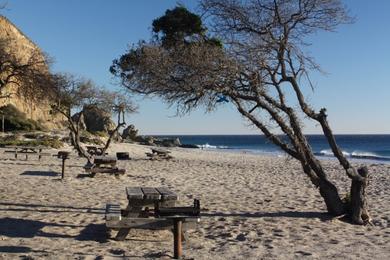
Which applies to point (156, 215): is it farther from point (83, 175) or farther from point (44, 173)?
point (44, 173)

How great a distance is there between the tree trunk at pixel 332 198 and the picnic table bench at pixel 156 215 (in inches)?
121

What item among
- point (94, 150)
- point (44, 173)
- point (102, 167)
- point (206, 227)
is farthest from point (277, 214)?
point (94, 150)

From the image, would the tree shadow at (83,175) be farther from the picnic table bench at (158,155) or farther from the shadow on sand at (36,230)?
the picnic table bench at (158,155)

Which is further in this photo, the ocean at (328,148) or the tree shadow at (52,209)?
the ocean at (328,148)

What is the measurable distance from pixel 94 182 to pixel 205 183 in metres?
3.37

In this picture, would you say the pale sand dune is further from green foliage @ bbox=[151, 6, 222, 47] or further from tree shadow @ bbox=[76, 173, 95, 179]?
green foliage @ bbox=[151, 6, 222, 47]

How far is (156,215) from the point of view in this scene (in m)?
7.29

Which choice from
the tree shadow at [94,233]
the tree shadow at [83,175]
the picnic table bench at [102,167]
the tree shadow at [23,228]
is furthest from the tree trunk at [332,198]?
the tree shadow at [83,175]

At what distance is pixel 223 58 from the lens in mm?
8688

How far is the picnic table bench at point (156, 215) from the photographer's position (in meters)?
6.17

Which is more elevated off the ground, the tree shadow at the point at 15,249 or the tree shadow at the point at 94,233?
the tree shadow at the point at 94,233

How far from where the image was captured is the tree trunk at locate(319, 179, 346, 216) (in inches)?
362

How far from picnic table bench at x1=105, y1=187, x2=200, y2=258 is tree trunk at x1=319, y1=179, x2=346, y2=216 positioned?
10.1ft

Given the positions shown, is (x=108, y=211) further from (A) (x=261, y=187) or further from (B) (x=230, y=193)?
(A) (x=261, y=187)
